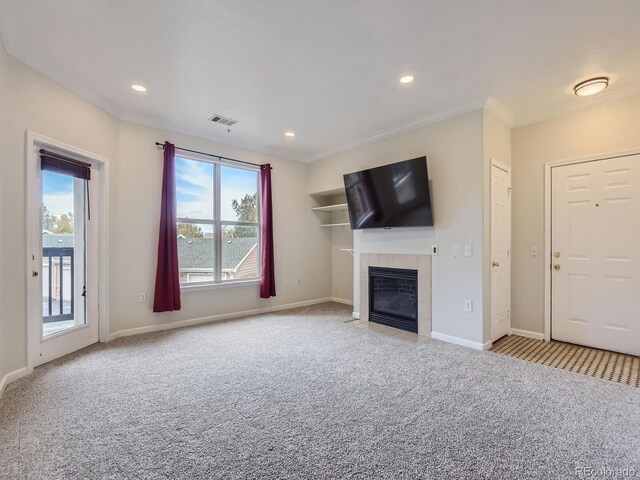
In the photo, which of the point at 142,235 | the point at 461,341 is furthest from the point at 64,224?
the point at 461,341

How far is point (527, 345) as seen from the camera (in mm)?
3371

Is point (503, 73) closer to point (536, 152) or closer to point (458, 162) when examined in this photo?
point (458, 162)

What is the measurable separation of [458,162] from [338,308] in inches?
118

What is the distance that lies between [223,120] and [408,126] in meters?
2.36

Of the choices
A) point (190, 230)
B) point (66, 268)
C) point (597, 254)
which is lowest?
point (66, 268)

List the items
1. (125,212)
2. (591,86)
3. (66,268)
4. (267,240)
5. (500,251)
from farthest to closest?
(267,240) → (125,212) → (500,251) → (66,268) → (591,86)

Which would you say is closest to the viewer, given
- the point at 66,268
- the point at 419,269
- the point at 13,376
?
the point at 13,376

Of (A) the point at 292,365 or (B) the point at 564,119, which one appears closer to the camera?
(A) the point at 292,365

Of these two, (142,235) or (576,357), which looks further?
(142,235)

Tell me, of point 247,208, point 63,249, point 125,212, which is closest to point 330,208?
point 247,208

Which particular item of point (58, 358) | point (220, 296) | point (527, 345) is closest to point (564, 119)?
point (527, 345)

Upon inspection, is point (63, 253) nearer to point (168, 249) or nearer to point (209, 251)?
point (168, 249)

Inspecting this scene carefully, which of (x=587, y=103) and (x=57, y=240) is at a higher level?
(x=587, y=103)

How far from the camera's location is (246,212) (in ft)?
15.9
